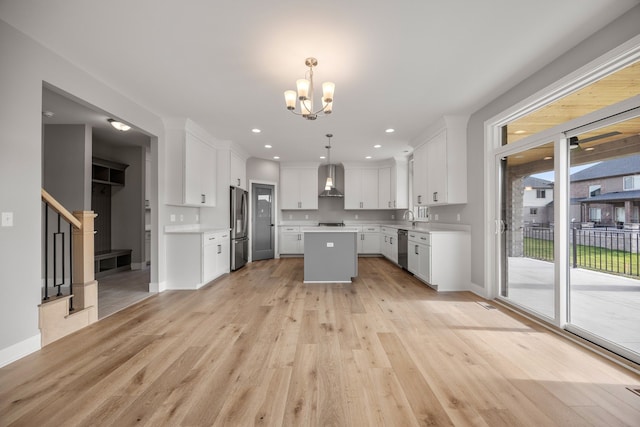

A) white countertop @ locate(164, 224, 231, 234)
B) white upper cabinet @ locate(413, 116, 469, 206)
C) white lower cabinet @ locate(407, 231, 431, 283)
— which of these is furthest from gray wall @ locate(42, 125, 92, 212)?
white upper cabinet @ locate(413, 116, 469, 206)

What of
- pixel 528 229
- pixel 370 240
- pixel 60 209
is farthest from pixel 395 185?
pixel 60 209

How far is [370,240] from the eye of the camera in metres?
7.52

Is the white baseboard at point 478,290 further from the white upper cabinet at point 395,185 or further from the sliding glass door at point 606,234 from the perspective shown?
the white upper cabinet at point 395,185

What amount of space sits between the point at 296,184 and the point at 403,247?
3557 millimetres

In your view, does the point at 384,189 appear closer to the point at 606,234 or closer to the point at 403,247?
the point at 403,247

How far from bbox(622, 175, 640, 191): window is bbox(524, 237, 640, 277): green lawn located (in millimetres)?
544

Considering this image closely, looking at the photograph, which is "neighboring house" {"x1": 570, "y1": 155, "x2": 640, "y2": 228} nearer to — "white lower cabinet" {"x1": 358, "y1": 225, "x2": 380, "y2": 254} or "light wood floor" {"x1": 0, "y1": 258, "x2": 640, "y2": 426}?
"light wood floor" {"x1": 0, "y1": 258, "x2": 640, "y2": 426}

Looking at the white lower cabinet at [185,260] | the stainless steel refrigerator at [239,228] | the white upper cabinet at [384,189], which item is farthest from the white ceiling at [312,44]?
the white upper cabinet at [384,189]

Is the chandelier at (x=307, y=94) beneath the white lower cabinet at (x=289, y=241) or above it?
above

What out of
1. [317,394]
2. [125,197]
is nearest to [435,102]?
[317,394]

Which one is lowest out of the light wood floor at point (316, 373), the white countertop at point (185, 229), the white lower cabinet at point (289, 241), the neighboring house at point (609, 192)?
the light wood floor at point (316, 373)

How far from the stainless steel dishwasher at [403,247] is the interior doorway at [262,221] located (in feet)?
11.1

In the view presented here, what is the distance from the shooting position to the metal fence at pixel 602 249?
2.20m

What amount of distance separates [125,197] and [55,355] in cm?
438
